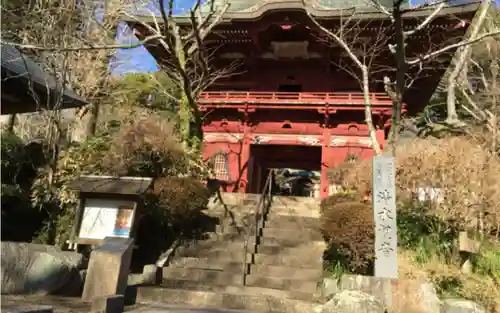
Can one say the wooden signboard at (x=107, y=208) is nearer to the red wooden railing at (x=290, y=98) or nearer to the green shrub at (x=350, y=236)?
the green shrub at (x=350, y=236)

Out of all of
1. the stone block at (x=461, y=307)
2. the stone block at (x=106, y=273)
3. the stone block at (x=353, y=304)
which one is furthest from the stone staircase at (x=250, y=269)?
the stone block at (x=461, y=307)

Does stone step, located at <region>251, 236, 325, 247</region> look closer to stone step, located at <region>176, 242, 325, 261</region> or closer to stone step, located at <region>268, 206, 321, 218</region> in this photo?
stone step, located at <region>176, 242, 325, 261</region>

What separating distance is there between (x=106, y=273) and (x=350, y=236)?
4091 mm

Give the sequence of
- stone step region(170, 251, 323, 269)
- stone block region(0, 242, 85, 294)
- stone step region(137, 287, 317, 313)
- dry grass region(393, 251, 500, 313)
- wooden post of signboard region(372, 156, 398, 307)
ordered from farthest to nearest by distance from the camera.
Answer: stone step region(170, 251, 323, 269), wooden post of signboard region(372, 156, 398, 307), dry grass region(393, 251, 500, 313), stone step region(137, 287, 317, 313), stone block region(0, 242, 85, 294)

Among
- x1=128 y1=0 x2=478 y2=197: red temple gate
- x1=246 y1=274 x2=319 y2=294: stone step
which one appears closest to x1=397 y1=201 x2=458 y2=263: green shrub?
x1=246 y1=274 x2=319 y2=294: stone step

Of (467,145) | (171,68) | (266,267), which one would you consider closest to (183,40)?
(171,68)

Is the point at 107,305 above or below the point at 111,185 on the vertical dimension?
Result: below

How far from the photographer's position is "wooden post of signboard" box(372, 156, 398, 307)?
7.19 metres

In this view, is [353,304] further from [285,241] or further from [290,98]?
[290,98]

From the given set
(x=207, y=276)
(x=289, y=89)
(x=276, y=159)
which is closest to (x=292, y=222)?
(x=207, y=276)

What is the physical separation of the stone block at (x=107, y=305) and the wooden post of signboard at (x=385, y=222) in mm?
4086

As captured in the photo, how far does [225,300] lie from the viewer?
703 centimetres

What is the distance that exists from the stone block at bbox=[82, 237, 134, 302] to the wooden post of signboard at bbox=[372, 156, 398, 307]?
405 centimetres

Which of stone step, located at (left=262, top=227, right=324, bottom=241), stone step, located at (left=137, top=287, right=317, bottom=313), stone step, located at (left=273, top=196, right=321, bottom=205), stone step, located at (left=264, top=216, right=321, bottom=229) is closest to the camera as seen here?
stone step, located at (left=137, top=287, right=317, bottom=313)
